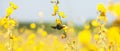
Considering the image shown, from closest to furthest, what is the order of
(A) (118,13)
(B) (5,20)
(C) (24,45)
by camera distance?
1. (A) (118,13)
2. (B) (5,20)
3. (C) (24,45)

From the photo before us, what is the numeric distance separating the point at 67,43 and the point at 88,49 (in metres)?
0.16

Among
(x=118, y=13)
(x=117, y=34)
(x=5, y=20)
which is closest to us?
(x=118, y=13)

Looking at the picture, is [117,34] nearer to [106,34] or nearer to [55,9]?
[106,34]

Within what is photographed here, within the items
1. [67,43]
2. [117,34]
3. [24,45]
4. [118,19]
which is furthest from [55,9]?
[24,45]

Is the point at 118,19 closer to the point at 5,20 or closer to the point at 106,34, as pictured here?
the point at 106,34

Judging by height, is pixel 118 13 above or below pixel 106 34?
above

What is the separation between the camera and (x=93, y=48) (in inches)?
Answer: 102

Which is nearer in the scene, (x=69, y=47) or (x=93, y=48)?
(x=69, y=47)

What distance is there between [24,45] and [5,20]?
2.49m

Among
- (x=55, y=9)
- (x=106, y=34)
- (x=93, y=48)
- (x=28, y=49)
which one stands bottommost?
(x=28, y=49)

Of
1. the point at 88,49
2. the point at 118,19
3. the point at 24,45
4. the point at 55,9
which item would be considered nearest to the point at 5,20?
the point at 55,9

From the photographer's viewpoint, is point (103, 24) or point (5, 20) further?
point (5, 20)

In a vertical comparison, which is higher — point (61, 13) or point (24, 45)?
point (61, 13)

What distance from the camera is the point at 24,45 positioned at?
494 centimetres
